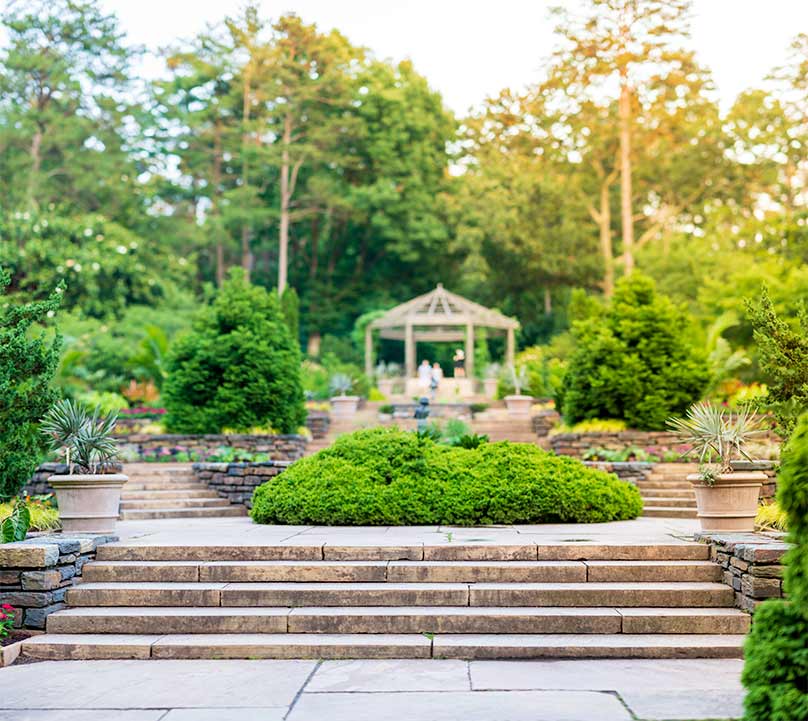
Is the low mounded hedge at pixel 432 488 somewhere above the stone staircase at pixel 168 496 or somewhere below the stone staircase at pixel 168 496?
above

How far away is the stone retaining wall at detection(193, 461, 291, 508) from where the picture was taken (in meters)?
12.7

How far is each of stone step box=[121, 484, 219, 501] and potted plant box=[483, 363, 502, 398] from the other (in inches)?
547

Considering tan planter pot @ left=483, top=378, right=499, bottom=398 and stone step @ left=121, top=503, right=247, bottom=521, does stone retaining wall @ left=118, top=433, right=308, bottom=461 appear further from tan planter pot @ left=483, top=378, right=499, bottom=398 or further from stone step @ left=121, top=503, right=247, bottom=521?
tan planter pot @ left=483, top=378, right=499, bottom=398

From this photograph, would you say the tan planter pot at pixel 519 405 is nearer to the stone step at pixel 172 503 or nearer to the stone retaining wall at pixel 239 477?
the stone retaining wall at pixel 239 477

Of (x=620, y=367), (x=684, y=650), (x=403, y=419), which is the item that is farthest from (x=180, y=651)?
(x=403, y=419)

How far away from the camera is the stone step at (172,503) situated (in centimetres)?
1221

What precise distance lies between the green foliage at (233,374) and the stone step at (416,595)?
28.7 feet

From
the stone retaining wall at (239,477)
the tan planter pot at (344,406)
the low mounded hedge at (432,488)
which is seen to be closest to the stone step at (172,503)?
the stone retaining wall at (239,477)

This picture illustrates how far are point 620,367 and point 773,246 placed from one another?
14879 mm

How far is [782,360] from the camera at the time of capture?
27.5 ft

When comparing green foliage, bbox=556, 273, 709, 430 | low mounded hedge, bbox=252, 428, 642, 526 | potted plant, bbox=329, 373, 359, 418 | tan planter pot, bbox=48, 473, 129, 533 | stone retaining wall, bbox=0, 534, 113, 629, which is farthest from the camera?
potted plant, bbox=329, 373, 359, 418

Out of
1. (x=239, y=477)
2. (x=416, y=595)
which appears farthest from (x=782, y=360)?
(x=239, y=477)

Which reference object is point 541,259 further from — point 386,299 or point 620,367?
point 620,367

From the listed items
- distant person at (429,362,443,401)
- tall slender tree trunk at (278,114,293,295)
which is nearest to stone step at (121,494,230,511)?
distant person at (429,362,443,401)
